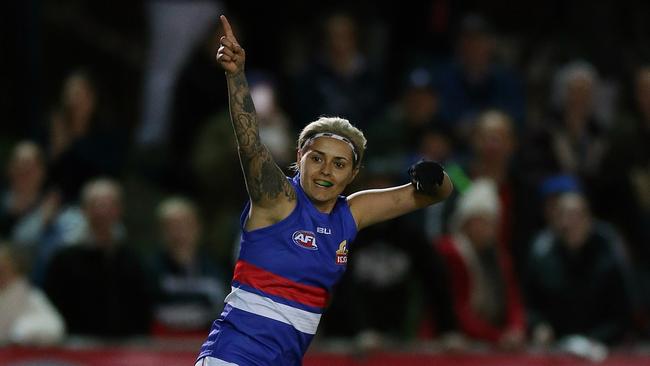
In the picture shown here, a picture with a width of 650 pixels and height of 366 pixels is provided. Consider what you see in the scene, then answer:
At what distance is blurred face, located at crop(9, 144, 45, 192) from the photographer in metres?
10.2

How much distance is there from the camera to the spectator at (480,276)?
9.50 metres

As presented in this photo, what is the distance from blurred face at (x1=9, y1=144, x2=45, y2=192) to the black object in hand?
430 cm

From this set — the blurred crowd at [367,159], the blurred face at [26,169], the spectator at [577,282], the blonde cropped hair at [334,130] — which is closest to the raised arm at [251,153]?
the blonde cropped hair at [334,130]

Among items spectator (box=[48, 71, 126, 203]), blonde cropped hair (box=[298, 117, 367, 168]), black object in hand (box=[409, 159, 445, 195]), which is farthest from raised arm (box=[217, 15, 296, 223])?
spectator (box=[48, 71, 126, 203])

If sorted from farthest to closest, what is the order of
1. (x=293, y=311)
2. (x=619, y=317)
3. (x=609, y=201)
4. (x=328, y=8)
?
(x=328, y=8) < (x=609, y=201) < (x=619, y=317) < (x=293, y=311)

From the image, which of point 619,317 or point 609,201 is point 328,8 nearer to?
point 609,201

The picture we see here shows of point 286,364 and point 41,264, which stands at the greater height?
point 41,264

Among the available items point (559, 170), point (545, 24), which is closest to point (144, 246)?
point (559, 170)

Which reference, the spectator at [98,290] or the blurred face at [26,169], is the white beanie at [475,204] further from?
the blurred face at [26,169]

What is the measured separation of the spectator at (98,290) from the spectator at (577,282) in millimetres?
2662

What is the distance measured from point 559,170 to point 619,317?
1.46 meters

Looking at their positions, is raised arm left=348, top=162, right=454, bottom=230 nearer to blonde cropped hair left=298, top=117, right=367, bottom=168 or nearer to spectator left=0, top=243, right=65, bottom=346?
blonde cropped hair left=298, top=117, right=367, bottom=168

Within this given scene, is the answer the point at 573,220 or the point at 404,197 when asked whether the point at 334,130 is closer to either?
the point at 404,197

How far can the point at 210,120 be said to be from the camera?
10977 mm
